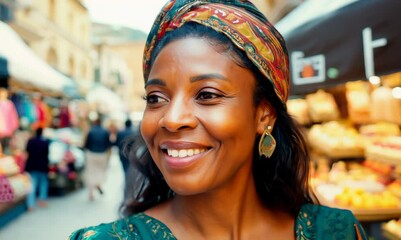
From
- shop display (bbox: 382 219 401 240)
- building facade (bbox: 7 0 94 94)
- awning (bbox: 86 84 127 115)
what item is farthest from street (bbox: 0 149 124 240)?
awning (bbox: 86 84 127 115)

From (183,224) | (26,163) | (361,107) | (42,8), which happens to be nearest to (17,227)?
(26,163)

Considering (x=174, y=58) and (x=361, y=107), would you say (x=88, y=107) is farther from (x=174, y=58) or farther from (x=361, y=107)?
(x=174, y=58)

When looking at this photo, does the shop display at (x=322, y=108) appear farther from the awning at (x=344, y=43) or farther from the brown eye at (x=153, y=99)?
the brown eye at (x=153, y=99)

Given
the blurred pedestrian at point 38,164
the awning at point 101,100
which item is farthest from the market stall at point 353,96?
the awning at point 101,100

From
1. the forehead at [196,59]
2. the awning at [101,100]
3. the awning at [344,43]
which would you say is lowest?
the forehead at [196,59]

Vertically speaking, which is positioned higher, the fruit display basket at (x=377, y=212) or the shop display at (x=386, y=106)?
the shop display at (x=386, y=106)

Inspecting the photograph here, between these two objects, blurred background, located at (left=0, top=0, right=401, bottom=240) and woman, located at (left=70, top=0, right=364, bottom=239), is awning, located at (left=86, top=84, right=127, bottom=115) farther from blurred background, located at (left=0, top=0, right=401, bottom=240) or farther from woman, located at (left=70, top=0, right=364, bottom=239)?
woman, located at (left=70, top=0, right=364, bottom=239)

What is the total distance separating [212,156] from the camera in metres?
1.17

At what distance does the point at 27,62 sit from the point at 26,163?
2.02m

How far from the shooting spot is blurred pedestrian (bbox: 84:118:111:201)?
8.78 metres

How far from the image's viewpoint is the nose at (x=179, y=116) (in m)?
1.14

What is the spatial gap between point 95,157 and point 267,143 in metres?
7.92

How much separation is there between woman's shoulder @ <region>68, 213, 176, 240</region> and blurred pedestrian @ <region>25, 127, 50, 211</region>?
22.5 ft

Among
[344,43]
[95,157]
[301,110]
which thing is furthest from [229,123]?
[95,157]
